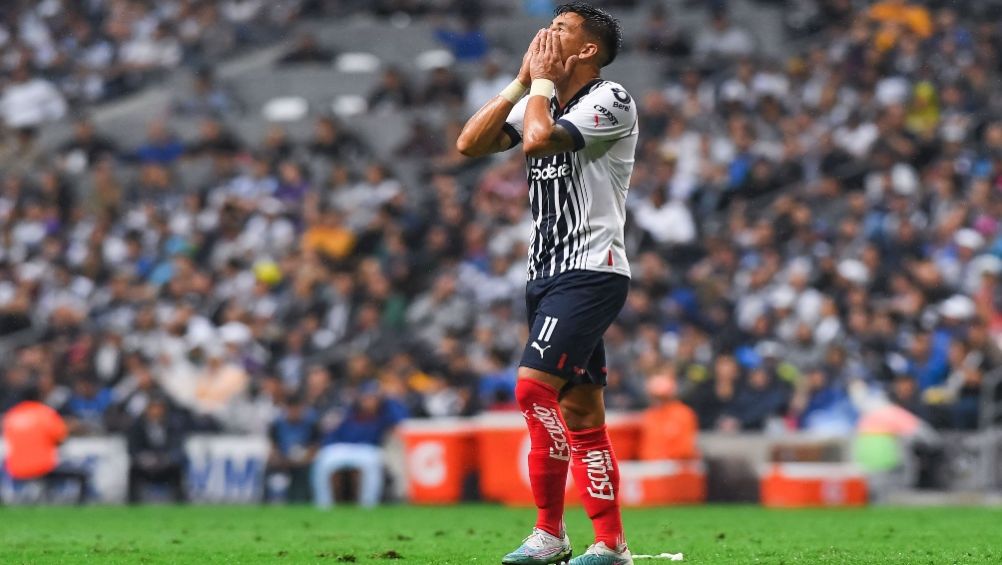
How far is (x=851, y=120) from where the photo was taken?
20609mm

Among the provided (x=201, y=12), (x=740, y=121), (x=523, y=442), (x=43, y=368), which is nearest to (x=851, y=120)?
(x=740, y=121)

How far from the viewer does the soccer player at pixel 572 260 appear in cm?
Answer: 655

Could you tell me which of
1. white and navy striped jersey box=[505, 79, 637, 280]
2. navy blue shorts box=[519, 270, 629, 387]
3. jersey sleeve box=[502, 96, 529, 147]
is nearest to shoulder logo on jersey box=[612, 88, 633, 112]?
white and navy striped jersey box=[505, 79, 637, 280]

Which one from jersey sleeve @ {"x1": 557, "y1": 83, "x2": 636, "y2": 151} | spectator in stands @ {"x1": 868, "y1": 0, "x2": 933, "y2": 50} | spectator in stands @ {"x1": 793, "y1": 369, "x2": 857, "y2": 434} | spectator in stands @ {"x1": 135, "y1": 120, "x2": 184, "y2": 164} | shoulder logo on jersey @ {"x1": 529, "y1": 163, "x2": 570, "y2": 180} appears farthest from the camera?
spectator in stands @ {"x1": 135, "y1": 120, "x2": 184, "y2": 164}

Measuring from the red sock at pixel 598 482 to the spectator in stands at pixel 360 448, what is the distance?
997 cm

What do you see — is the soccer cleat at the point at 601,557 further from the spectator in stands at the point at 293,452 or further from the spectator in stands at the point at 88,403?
the spectator in stands at the point at 88,403

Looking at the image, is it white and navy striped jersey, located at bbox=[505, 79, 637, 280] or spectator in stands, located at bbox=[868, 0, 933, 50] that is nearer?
white and navy striped jersey, located at bbox=[505, 79, 637, 280]

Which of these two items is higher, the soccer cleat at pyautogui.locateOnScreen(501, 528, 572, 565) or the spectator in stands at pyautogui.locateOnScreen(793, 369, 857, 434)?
the spectator in stands at pyautogui.locateOnScreen(793, 369, 857, 434)

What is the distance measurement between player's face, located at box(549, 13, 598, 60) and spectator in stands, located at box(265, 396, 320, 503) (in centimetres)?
1070


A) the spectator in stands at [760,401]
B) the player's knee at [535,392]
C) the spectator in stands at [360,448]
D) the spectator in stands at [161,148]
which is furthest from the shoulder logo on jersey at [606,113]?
the spectator in stands at [161,148]

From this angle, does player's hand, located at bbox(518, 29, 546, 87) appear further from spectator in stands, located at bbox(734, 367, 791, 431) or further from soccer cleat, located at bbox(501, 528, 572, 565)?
spectator in stands, located at bbox(734, 367, 791, 431)

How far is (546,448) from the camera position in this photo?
262 inches

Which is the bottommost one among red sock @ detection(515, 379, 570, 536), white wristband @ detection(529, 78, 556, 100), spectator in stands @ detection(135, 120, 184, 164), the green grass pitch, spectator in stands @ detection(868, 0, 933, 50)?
the green grass pitch

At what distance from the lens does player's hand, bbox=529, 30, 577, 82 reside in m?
6.65
